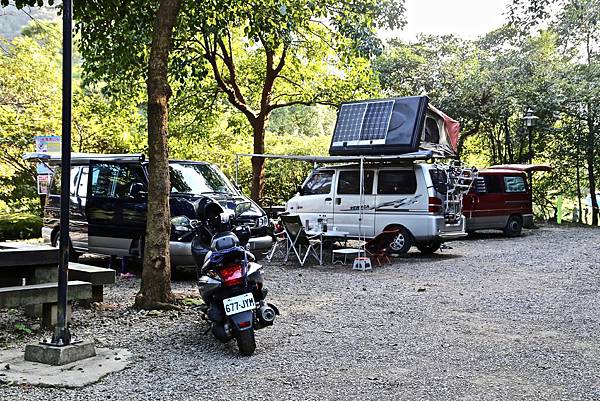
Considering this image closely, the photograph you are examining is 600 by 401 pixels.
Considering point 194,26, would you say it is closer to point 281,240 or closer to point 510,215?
point 281,240

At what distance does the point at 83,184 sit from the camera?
32.6ft

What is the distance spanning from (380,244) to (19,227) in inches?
363

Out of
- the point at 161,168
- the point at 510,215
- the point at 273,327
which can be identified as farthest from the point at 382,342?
the point at 510,215

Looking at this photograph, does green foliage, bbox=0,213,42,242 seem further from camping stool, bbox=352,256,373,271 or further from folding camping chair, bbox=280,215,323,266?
camping stool, bbox=352,256,373,271

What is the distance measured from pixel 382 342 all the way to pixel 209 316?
1.50 metres

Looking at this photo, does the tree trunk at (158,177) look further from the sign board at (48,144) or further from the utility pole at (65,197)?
the sign board at (48,144)

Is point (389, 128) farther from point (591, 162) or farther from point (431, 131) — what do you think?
point (591, 162)

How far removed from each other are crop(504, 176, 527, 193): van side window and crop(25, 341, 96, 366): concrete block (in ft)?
43.9

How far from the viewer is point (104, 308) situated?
6.97 meters

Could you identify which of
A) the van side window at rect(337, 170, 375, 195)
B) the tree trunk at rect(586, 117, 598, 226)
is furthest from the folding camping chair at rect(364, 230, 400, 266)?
the tree trunk at rect(586, 117, 598, 226)

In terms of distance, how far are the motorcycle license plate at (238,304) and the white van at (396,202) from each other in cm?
674

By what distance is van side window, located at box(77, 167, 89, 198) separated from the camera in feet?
32.4

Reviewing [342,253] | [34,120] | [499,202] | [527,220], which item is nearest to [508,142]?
[527,220]

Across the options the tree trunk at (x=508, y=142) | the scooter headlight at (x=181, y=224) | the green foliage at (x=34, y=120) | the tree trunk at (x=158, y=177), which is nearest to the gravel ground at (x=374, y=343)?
the tree trunk at (x=158, y=177)
